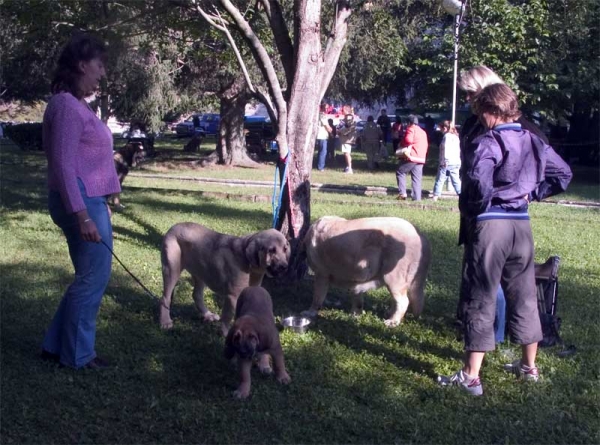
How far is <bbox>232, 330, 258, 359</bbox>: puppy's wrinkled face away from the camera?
181 inches

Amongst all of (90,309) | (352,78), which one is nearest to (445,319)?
(90,309)

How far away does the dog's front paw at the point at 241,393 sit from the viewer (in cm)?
472

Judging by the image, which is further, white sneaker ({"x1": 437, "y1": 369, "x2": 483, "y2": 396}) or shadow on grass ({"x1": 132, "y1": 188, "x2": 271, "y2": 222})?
shadow on grass ({"x1": 132, "y1": 188, "x2": 271, "y2": 222})

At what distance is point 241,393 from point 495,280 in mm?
1758

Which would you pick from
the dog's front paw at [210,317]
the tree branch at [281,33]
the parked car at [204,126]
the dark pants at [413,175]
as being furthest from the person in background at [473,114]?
the parked car at [204,126]

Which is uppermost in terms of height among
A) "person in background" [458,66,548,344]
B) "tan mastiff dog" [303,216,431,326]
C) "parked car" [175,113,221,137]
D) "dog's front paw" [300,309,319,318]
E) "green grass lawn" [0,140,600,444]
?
"parked car" [175,113,221,137]

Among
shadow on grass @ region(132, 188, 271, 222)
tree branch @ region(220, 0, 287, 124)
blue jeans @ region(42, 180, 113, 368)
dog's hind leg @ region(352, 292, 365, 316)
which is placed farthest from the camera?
shadow on grass @ region(132, 188, 271, 222)

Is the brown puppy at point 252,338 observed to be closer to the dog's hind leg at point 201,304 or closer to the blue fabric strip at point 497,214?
the dog's hind leg at point 201,304

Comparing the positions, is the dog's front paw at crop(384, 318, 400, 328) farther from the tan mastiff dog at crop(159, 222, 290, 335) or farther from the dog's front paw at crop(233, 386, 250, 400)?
the dog's front paw at crop(233, 386, 250, 400)

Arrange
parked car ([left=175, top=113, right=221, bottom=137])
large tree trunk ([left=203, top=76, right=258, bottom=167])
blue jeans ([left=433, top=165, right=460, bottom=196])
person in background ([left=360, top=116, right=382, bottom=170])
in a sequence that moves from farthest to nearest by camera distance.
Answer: parked car ([left=175, top=113, right=221, bottom=137])
person in background ([left=360, top=116, right=382, bottom=170])
large tree trunk ([left=203, top=76, right=258, bottom=167])
blue jeans ([left=433, top=165, right=460, bottom=196])

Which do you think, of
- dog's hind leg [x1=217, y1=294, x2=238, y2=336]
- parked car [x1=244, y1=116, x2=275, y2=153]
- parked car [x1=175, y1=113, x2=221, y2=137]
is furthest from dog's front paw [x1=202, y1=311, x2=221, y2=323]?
parked car [x1=175, y1=113, x2=221, y2=137]

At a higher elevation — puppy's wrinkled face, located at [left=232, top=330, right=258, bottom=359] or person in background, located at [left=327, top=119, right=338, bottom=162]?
person in background, located at [left=327, top=119, right=338, bottom=162]

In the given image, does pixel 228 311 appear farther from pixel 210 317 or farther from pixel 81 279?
pixel 81 279

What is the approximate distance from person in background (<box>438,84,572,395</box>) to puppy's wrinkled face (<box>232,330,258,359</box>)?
137 cm
